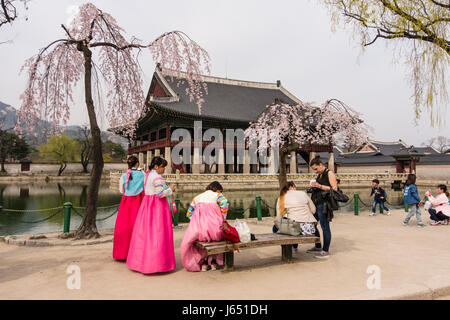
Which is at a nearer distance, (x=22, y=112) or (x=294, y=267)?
(x=294, y=267)

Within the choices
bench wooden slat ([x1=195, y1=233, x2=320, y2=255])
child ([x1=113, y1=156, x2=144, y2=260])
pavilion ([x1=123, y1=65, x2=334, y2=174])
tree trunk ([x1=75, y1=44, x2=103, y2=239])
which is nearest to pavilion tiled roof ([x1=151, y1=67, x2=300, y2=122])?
pavilion ([x1=123, y1=65, x2=334, y2=174])

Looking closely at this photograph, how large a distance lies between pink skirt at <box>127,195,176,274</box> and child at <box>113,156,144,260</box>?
0.60m

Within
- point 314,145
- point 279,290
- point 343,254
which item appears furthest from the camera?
point 314,145

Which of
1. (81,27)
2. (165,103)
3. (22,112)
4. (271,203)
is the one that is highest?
(165,103)

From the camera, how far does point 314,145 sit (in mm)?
34625

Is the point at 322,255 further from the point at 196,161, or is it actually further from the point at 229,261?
the point at 196,161

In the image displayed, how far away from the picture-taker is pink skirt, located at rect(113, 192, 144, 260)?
4977 millimetres

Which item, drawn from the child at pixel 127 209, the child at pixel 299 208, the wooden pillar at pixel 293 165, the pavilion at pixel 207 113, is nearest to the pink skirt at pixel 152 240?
the child at pixel 127 209

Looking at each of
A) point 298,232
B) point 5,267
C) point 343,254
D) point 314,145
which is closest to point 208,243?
point 298,232

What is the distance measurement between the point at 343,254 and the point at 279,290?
2.24m

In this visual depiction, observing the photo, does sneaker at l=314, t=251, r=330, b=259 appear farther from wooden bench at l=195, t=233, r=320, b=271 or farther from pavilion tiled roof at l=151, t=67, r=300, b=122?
pavilion tiled roof at l=151, t=67, r=300, b=122

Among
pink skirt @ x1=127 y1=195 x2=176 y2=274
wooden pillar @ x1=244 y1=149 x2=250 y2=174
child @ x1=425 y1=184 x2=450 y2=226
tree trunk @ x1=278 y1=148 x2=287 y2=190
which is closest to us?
pink skirt @ x1=127 y1=195 x2=176 y2=274

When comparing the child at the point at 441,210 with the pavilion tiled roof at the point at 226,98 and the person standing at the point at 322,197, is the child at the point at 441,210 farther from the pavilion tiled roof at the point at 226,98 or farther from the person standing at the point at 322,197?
the pavilion tiled roof at the point at 226,98

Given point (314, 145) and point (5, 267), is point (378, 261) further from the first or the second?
point (314, 145)
